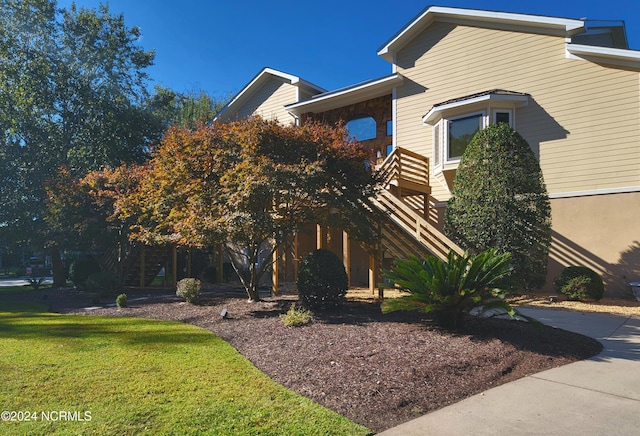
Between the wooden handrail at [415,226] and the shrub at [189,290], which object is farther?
the wooden handrail at [415,226]

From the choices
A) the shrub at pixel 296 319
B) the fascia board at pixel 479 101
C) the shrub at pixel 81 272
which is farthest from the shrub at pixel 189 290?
the fascia board at pixel 479 101

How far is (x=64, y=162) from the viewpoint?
59.5 feet

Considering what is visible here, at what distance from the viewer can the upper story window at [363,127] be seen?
60.6ft

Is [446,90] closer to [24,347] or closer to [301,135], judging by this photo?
[301,135]

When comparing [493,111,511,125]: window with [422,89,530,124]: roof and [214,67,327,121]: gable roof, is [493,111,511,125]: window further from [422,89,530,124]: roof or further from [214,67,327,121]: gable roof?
[214,67,327,121]: gable roof

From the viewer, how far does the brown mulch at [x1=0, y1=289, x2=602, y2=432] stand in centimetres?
425

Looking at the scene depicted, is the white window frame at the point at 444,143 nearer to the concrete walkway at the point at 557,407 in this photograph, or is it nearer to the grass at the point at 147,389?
the concrete walkway at the point at 557,407

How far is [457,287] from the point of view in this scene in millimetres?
6590

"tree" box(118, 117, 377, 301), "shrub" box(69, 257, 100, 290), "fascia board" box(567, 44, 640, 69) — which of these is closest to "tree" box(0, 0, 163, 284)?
"shrub" box(69, 257, 100, 290)

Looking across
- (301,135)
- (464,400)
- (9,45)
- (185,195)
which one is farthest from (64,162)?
(464,400)

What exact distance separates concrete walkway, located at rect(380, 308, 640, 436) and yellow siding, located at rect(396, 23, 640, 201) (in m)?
8.04

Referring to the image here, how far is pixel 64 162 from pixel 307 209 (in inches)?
563

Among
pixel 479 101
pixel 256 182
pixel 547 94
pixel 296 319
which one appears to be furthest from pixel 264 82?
pixel 296 319

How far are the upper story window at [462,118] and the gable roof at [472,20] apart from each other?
212 centimetres
